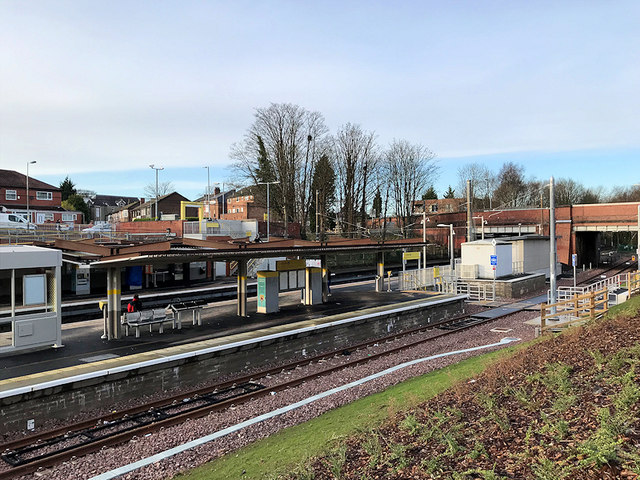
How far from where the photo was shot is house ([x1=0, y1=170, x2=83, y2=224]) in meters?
54.3

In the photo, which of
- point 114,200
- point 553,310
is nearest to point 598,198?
point 553,310

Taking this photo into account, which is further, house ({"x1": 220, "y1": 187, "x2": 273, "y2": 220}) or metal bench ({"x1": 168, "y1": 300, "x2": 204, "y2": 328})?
house ({"x1": 220, "y1": 187, "x2": 273, "y2": 220})

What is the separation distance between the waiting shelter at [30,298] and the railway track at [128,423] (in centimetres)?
454

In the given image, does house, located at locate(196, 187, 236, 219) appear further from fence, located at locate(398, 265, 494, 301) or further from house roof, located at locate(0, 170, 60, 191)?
fence, located at locate(398, 265, 494, 301)

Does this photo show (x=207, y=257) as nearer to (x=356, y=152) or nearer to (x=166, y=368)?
(x=166, y=368)

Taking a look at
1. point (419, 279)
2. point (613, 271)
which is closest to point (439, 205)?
point (613, 271)

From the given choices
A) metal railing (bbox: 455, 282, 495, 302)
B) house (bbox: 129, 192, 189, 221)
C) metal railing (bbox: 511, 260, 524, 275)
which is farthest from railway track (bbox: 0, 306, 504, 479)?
house (bbox: 129, 192, 189, 221)

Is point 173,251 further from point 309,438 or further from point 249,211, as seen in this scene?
point 249,211

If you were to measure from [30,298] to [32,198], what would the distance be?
50.5 meters

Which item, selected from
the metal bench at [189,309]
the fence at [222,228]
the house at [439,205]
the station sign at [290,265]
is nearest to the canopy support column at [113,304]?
the metal bench at [189,309]

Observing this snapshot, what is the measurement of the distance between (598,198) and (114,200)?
104 meters

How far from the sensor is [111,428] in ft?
33.9

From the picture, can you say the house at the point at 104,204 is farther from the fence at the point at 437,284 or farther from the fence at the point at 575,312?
the fence at the point at 575,312

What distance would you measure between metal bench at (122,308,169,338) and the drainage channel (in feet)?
14.4
